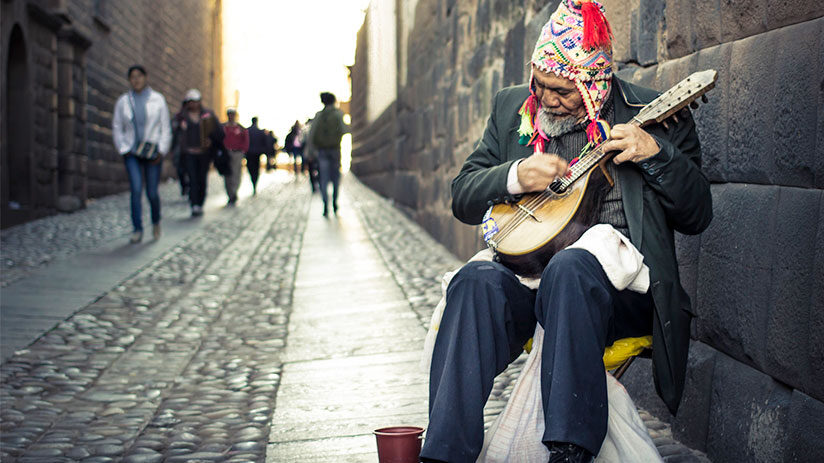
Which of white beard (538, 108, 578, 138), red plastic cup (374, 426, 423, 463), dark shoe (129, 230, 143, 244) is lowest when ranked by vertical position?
dark shoe (129, 230, 143, 244)

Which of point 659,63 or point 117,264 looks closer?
point 659,63

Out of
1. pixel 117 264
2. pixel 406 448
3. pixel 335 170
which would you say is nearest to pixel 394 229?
pixel 335 170

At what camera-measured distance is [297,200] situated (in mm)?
17078

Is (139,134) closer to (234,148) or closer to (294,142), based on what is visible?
(234,148)

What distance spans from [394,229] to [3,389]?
704 cm

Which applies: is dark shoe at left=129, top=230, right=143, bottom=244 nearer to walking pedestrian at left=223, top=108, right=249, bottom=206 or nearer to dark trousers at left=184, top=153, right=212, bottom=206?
dark trousers at left=184, top=153, right=212, bottom=206

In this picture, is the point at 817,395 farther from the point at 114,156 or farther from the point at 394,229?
the point at 114,156

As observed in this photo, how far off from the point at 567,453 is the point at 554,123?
980 millimetres

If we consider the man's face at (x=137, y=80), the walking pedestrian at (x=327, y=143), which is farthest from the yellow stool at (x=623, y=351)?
the walking pedestrian at (x=327, y=143)

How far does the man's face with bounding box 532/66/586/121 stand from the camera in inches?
108

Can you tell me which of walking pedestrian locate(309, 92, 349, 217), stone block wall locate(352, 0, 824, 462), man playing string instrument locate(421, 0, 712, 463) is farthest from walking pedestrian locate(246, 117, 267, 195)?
man playing string instrument locate(421, 0, 712, 463)

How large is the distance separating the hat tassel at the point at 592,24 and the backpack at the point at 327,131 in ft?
33.8

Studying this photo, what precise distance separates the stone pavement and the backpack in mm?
4162

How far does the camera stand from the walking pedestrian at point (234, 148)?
15.6 metres
